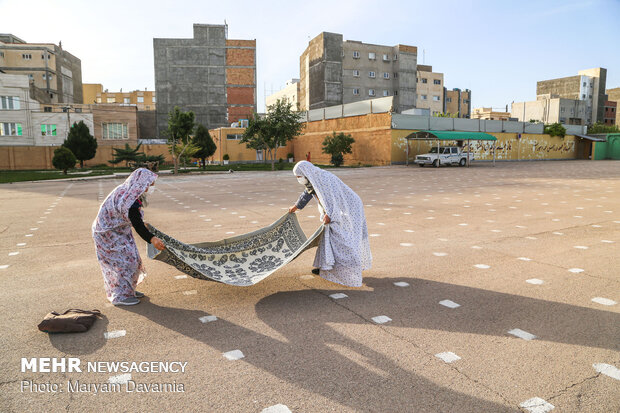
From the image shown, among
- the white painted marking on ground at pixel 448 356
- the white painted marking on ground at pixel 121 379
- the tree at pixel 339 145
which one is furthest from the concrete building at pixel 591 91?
the white painted marking on ground at pixel 121 379

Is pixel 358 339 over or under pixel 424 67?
under

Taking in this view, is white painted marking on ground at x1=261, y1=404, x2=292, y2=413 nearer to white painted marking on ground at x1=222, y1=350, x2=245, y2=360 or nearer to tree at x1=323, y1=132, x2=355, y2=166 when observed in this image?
white painted marking on ground at x1=222, y1=350, x2=245, y2=360

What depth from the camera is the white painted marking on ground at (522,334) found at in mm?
3631

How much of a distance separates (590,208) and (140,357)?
37.9 feet

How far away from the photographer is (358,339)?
11.8 ft

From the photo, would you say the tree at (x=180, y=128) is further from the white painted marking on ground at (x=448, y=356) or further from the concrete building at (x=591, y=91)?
the concrete building at (x=591, y=91)

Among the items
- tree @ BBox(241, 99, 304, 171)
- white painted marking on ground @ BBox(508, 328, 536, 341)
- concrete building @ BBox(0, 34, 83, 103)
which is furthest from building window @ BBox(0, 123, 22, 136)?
white painted marking on ground @ BBox(508, 328, 536, 341)

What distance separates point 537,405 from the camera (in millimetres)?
2670

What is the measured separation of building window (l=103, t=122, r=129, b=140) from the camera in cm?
4728

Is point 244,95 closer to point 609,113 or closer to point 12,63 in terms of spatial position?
point 12,63

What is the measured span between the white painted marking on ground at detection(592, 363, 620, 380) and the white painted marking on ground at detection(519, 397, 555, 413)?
697 mm

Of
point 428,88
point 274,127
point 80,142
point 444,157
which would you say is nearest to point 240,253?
point 444,157

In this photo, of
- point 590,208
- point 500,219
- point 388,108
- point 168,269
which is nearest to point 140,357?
point 168,269

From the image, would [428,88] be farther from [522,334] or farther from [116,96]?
[522,334]
